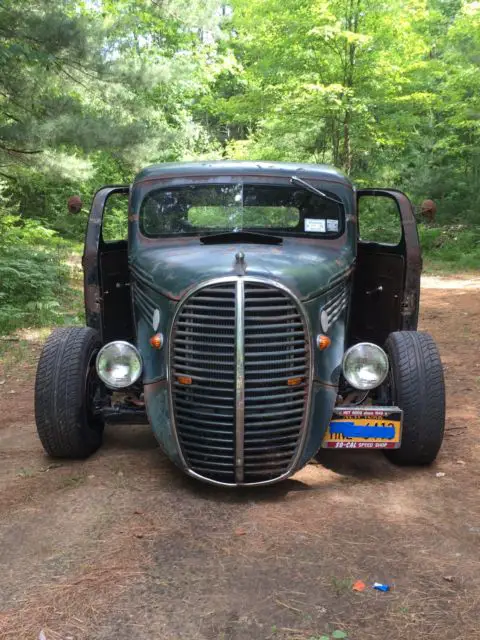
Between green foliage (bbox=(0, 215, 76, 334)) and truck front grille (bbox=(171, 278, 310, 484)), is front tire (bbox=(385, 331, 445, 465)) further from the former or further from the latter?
green foliage (bbox=(0, 215, 76, 334))

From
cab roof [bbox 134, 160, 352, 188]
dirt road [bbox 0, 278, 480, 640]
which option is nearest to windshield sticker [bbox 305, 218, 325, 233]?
cab roof [bbox 134, 160, 352, 188]

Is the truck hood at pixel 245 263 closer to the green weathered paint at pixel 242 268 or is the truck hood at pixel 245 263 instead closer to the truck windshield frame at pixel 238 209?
the green weathered paint at pixel 242 268

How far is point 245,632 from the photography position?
2.44 m

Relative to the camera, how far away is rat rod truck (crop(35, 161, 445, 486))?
11.8ft

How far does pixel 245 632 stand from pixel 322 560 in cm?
64

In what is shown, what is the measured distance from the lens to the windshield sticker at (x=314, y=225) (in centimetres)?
480

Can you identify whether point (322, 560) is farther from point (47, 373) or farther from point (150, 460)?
point (47, 373)

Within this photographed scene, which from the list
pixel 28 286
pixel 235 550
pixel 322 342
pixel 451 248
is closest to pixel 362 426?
pixel 322 342

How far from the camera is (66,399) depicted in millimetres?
4145

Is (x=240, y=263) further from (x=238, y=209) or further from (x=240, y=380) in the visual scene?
(x=238, y=209)

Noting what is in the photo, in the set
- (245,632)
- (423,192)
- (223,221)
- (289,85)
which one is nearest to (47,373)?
(223,221)

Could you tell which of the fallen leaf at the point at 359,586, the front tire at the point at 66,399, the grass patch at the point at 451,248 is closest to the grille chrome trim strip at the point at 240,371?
the fallen leaf at the point at 359,586

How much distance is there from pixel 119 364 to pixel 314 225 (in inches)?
74.4

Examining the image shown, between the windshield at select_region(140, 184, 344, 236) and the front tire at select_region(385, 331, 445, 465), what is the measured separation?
1264 millimetres
